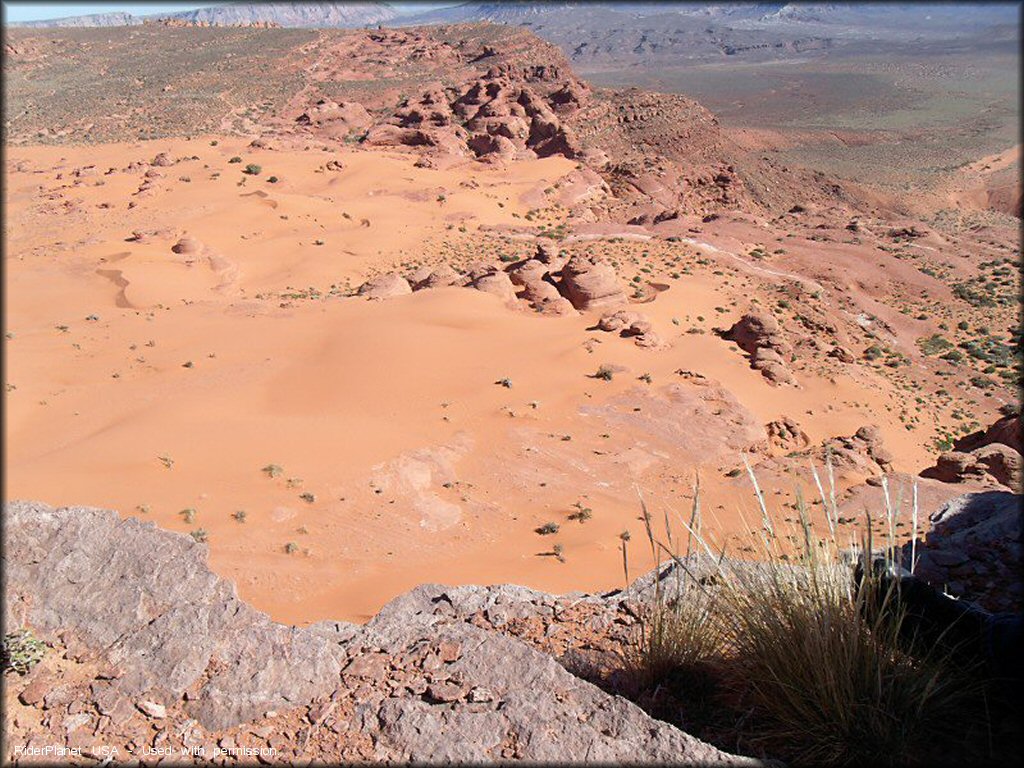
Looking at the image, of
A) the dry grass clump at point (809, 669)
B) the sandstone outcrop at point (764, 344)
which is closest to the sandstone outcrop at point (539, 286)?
the sandstone outcrop at point (764, 344)

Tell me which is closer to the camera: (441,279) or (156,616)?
(156,616)

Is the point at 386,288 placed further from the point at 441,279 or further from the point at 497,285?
the point at 497,285

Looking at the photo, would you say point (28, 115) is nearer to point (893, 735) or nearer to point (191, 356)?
point (191, 356)

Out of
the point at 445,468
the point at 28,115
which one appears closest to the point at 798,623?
the point at 445,468

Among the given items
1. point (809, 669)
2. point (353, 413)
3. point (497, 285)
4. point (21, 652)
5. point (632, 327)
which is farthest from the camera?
point (497, 285)

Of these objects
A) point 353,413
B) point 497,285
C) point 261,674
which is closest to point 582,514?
point 353,413

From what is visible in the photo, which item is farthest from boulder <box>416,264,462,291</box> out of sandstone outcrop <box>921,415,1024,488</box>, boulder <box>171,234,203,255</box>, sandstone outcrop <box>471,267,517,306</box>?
sandstone outcrop <box>921,415,1024,488</box>
